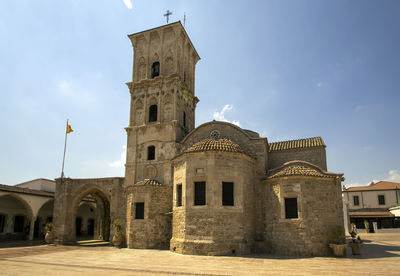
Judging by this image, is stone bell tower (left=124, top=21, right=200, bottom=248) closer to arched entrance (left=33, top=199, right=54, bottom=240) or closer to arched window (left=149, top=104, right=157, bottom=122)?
arched window (left=149, top=104, right=157, bottom=122)

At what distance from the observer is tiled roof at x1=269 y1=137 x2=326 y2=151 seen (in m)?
18.3

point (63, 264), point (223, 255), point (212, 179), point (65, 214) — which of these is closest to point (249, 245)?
point (223, 255)

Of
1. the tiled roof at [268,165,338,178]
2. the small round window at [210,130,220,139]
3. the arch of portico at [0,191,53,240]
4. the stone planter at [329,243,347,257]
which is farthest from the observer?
the arch of portico at [0,191,53,240]

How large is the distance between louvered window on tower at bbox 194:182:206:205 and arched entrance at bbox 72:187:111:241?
987cm

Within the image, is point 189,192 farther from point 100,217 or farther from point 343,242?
point 100,217

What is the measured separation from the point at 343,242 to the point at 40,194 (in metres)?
22.4

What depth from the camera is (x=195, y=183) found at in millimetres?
14656

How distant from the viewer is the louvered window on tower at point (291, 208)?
45.9ft

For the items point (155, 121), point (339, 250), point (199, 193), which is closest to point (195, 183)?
point (199, 193)

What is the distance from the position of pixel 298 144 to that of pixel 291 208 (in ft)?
19.9

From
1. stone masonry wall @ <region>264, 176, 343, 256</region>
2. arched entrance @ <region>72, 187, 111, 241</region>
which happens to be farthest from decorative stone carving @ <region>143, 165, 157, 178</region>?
stone masonry wall @ <region>264, 176, 343, 256</region>

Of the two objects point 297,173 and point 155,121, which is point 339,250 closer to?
point 297,173

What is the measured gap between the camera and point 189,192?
14.4 metres

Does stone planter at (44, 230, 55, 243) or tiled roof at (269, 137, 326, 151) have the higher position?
tiled roof at (269, 137, 326, 151)
